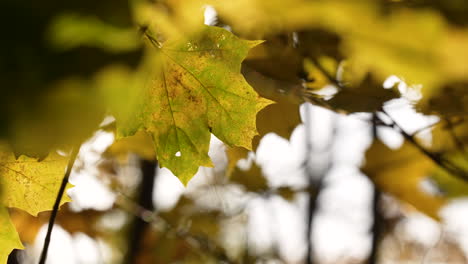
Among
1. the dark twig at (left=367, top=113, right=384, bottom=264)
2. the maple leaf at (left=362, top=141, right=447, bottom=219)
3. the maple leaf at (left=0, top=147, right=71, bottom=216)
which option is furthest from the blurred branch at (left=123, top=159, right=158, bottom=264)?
the dark twig at (left=367, top=113, right=384, bottom=264)

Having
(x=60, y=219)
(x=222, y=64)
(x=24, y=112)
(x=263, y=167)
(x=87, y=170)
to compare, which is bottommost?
(x=263, y=167)

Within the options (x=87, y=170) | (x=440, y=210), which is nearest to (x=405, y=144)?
(x=440, y=210)

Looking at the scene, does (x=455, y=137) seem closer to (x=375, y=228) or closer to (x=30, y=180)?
(x=30, y=180)

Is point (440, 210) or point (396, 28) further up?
point (396, 28)

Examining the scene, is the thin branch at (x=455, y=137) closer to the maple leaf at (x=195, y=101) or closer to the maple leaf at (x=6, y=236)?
the maple leaf at (x=195, y=101)

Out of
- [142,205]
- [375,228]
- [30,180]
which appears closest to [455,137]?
[30,180]

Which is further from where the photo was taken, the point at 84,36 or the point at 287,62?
the point at 287,62

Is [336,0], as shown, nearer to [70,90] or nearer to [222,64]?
[222,64]
